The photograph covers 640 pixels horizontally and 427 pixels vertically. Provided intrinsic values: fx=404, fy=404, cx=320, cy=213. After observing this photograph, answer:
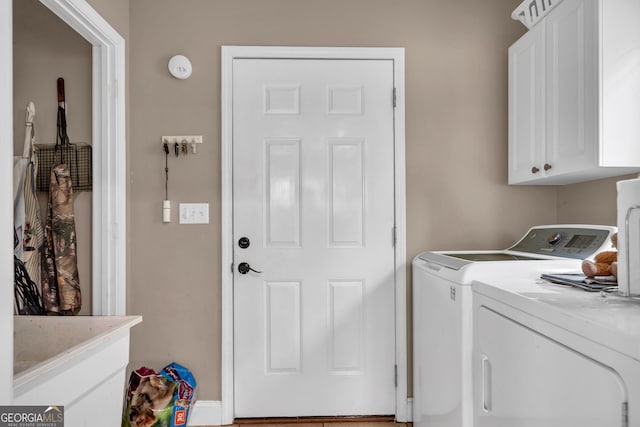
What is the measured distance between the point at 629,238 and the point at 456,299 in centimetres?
67

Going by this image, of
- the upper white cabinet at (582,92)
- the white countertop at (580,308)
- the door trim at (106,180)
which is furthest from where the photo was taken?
the door trim at (106,180)

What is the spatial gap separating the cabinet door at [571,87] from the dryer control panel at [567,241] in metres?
0.32

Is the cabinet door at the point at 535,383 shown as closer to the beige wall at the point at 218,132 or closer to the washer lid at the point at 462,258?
the washer lid at the point at 462,258

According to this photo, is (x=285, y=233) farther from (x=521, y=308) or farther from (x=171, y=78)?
(x=521, y=308)

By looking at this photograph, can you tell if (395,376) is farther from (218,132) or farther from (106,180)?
(106,180)

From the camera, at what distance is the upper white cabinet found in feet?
5.15

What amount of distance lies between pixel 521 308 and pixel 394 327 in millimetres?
1169

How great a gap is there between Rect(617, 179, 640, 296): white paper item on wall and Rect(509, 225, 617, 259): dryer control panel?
0.70 meters

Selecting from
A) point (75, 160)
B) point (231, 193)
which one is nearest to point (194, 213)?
point (231, 193)

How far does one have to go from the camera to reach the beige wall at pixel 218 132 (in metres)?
2.27

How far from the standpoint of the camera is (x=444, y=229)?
2.35 meters

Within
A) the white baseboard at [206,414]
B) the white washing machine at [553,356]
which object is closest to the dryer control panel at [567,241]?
the white washing machine at [553,356]

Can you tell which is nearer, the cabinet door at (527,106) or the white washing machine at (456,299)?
the white washing machine at (456,299)

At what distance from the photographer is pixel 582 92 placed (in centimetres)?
167
